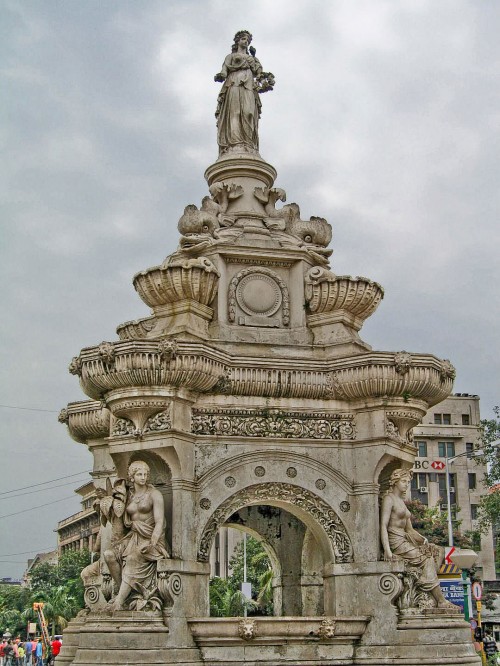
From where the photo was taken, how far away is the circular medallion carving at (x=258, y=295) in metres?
16.5

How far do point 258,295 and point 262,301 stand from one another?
5.1 inches

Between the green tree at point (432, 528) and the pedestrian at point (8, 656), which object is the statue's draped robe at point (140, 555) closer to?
the pedestrian at point (8, 656)

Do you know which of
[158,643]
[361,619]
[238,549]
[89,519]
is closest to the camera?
[158,643]

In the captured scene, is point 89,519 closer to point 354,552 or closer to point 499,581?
point 499,581

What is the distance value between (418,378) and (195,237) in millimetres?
4687

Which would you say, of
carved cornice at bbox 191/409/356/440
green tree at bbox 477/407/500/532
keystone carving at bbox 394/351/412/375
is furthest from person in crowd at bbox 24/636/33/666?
keystone carving at bbox 394/351/412/375

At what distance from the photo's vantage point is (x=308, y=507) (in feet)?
49.9

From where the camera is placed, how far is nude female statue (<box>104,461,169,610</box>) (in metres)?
13.6

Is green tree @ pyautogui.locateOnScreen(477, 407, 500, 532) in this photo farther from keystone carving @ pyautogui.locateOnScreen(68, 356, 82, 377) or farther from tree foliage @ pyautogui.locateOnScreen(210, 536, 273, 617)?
keystone carving @ pyautogui.locateOnScreen(68, 356, 82, 377)

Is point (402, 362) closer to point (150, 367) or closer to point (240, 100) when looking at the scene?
point (150, 367)

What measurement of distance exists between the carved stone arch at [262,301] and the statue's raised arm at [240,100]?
310 centimetres

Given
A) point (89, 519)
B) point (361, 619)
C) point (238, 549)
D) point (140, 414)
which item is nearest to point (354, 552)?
point (361, 619)

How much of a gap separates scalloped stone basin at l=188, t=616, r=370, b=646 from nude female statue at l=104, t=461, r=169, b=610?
3.24 ft

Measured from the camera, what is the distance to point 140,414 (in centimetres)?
1448
